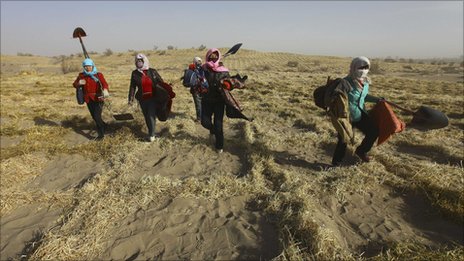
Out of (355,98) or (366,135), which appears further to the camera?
(366,135)

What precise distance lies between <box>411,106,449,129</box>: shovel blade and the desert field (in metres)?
0.77

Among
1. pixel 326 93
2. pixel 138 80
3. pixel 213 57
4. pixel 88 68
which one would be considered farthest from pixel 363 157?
pixel 88 68

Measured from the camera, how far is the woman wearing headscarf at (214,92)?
17.4ft

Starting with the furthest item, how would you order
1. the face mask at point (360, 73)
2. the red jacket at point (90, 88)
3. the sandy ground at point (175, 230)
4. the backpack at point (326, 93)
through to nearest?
1. the red jacket at point (90, 88)
2. the backpack at point (326, 93)
3. the face mask at point (360, 73)
4. the sandy ground at point (175, 230)

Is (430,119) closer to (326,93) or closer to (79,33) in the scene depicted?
(326,93)

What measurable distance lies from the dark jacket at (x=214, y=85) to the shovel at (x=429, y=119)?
9.05ft

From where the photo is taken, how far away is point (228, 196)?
4.32m

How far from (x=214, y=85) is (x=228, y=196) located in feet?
6.76

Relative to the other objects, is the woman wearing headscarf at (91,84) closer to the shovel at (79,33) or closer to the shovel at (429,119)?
the shovel at (79,33)

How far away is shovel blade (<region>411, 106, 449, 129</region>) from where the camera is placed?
448cm

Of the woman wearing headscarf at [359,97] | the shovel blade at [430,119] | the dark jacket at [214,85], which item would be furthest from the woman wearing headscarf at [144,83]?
the shovel blade at [430,119]

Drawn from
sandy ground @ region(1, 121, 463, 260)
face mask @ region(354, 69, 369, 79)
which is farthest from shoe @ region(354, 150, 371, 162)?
face mask @ region(354, 69, 369, 79)

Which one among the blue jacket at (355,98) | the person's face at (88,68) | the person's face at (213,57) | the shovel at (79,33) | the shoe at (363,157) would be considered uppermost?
the shovel at (79,33)

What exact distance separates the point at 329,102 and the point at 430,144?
332 centimetres
